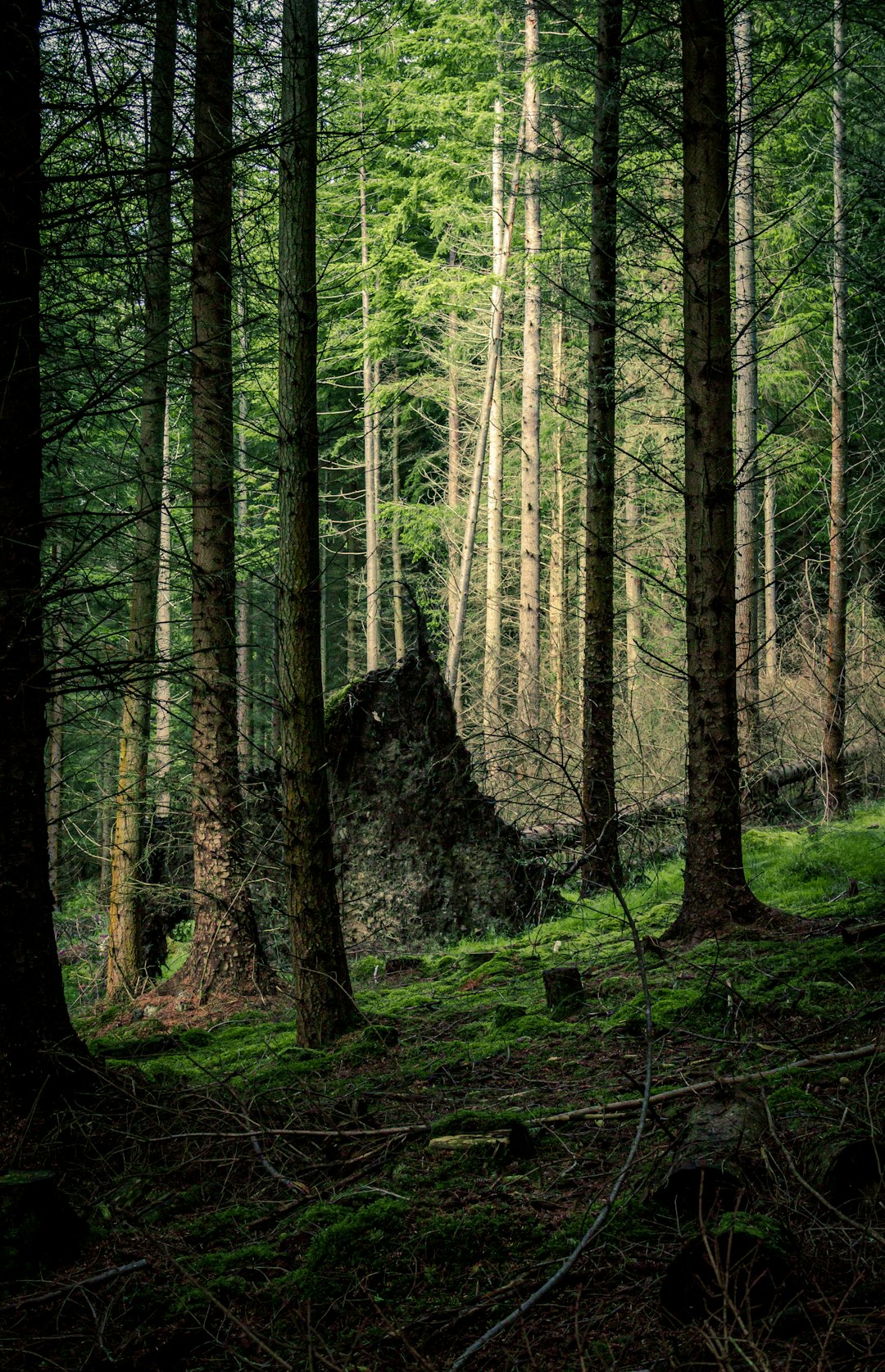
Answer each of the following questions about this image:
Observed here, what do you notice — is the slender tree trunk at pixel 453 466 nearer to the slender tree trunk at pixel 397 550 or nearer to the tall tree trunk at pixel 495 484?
the tall tree trunk at pixel 495 484

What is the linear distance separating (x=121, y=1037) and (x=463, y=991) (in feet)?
8.00

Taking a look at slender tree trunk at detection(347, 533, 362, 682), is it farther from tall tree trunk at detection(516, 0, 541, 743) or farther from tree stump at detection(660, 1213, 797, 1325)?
tree stump at detection(660, 1213, 797, 1325)

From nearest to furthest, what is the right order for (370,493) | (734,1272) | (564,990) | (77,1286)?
1. (734,1272)
2. (77,1286)
3. (564,990)
4. (370,493)

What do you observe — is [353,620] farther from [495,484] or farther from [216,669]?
[216,669]

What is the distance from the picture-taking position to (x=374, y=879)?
9.58 meters

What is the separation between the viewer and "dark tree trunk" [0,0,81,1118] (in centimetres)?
414

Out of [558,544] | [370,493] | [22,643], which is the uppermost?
[370,493]

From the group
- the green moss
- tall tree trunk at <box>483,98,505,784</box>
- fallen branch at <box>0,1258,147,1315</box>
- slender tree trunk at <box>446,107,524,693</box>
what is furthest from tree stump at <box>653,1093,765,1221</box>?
slender tree trunk at <box>446,107,524,693</box>

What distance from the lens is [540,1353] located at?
7.87ft

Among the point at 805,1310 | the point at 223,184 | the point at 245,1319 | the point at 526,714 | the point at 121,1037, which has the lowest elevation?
the point at 121,1037

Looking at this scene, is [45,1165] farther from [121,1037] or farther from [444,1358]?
[121,1037]

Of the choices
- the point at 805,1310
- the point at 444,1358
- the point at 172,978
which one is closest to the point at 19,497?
the point at 444,1358

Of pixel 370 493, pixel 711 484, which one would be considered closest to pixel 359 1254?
pixel 711 484

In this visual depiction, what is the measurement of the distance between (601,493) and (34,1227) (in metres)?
7.13
